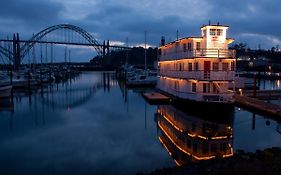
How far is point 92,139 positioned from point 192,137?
8.71 metres

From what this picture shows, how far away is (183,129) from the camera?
28219 mm

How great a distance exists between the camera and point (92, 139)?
86.0 feet

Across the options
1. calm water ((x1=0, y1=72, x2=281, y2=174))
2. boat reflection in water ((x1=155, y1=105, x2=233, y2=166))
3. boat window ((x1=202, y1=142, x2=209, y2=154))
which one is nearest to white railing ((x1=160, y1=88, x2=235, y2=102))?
boat reflection in water ((x1=155, y1=105, x2=233, y2=166))

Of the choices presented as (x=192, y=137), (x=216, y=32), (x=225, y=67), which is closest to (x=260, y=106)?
(x=225, y=67)

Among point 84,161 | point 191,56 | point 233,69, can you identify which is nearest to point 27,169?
point 84,161

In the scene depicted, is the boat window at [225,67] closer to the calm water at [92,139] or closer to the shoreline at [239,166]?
the calm water at [92,139]

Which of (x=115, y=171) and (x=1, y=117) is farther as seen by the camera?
→ (x=1, y=117)

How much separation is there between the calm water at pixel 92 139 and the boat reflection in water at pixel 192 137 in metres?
0.69

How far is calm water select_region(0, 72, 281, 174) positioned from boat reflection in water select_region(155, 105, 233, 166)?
69 centimetres

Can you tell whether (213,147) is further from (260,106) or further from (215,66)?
(215,66)

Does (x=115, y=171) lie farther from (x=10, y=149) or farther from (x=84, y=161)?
(x=10, y=149)

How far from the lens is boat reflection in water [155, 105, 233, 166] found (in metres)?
21.3

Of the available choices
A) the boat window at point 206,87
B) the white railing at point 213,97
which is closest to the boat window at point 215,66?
the boat window at point 206,87

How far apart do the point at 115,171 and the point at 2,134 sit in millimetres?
15253
